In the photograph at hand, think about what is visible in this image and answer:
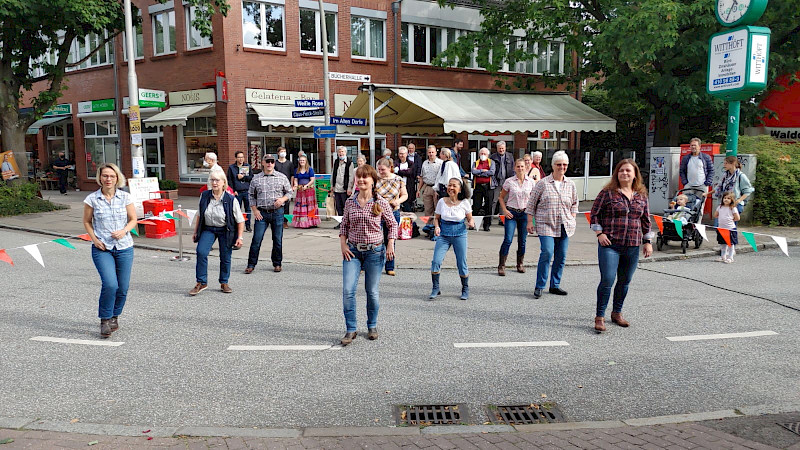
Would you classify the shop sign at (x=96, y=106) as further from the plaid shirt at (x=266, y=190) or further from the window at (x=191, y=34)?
the plaid shirt at (x=266, y=190)

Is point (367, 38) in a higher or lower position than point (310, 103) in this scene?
higher

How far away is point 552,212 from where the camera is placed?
26.2ft

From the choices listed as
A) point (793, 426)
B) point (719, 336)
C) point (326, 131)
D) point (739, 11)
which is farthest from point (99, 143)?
point (793, 426)

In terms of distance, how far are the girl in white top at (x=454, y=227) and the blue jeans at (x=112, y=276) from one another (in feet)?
11.7

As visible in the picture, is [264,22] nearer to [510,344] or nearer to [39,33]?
[39,33]

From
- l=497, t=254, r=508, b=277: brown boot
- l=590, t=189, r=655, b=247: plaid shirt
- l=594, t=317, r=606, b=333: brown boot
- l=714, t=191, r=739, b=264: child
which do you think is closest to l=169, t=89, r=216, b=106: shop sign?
l=497, t=254, r=508, b=277: brown boot

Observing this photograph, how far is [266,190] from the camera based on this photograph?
9352 mm

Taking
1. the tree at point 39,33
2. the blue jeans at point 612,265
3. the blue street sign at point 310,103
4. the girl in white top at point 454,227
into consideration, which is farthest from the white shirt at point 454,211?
the tree at point 39,33

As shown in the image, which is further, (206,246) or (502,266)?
(502,266)

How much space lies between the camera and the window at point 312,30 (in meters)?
23.0

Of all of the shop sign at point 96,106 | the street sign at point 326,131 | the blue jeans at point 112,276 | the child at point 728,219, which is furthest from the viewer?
the shop sign at point 96,106

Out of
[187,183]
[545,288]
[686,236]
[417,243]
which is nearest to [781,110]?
[686,236]

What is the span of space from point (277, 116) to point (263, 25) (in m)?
3.37

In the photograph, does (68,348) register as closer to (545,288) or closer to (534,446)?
(534,446)
